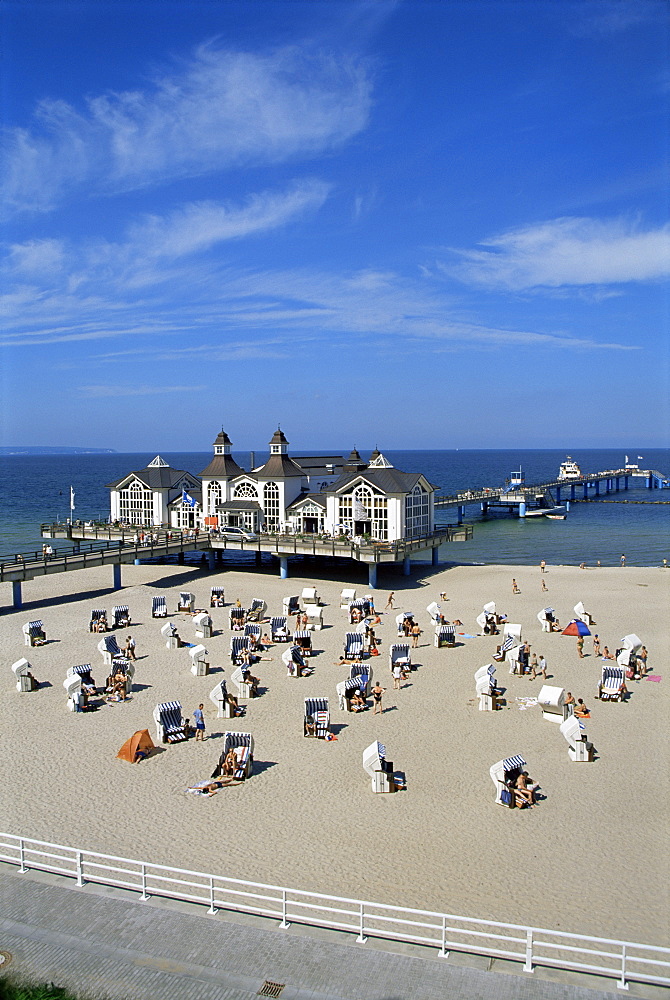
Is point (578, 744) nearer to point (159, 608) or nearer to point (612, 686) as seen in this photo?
point (612, 686)

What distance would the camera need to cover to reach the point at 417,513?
42.0 meters

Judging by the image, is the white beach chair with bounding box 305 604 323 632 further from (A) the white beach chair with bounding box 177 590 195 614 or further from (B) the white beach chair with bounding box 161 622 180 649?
(A) the white beach chair with bounding box 177 590 195 614

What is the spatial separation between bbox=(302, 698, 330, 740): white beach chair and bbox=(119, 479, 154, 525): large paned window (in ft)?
104

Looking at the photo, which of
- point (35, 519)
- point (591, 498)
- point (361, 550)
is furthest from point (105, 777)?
point (591, 498)

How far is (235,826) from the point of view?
44.2ft

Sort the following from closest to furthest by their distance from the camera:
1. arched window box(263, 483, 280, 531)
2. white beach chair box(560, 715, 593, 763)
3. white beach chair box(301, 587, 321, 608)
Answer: white beach chair box(560, 715, 593, 763)
white beach chair box(301, 587, 321, 608)
arched window box(263, 483, 280, 531)

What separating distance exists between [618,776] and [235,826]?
7723 mm

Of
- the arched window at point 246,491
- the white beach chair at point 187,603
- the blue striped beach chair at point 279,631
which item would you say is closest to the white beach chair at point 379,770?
the blue striped beach chair at point 279,631

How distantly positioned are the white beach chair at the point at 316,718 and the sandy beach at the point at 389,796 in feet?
1.07

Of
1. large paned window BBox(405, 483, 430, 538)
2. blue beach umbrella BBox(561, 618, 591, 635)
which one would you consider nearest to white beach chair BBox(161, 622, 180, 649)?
blue beach umbrella BBox(561, 618, 591, 635)

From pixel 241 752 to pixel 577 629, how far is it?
15537mm

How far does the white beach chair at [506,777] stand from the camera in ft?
46.3

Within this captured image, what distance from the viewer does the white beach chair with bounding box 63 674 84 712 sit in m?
19.5

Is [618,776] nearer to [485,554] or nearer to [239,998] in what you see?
[239,998]
